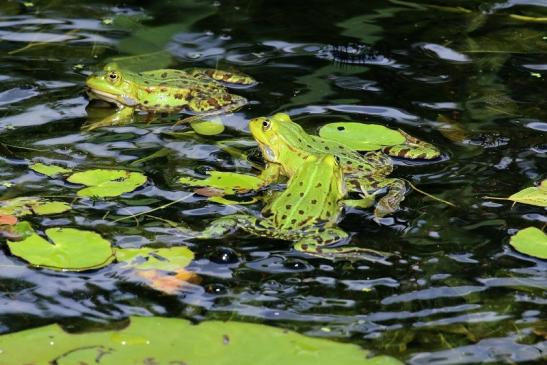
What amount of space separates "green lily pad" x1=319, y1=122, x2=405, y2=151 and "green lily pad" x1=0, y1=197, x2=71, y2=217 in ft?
6.19

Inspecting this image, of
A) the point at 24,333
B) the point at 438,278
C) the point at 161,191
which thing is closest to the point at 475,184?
the point at 438,278

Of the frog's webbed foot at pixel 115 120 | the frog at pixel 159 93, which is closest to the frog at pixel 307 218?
the frog at pixel 159 93

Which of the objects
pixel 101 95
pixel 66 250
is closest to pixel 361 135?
pixel 101 95

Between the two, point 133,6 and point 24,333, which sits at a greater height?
point 133,6

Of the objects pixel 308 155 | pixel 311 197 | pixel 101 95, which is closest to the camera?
pixel 311 197

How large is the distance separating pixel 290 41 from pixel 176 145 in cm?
220

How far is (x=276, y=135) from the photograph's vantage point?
5.79 metres

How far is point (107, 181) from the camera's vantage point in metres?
5.46

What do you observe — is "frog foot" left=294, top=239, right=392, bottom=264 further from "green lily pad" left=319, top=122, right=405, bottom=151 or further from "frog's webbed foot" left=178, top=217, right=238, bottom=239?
"green lily pad" left=319, top=122, right=405, bottom=151

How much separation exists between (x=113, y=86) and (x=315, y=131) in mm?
1646

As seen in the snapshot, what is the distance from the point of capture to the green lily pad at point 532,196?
5.20 meters

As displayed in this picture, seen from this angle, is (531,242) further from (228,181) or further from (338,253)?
(228,181)

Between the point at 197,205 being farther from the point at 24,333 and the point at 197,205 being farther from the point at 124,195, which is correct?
the point at 24,333

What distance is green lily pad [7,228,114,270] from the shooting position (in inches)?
180
